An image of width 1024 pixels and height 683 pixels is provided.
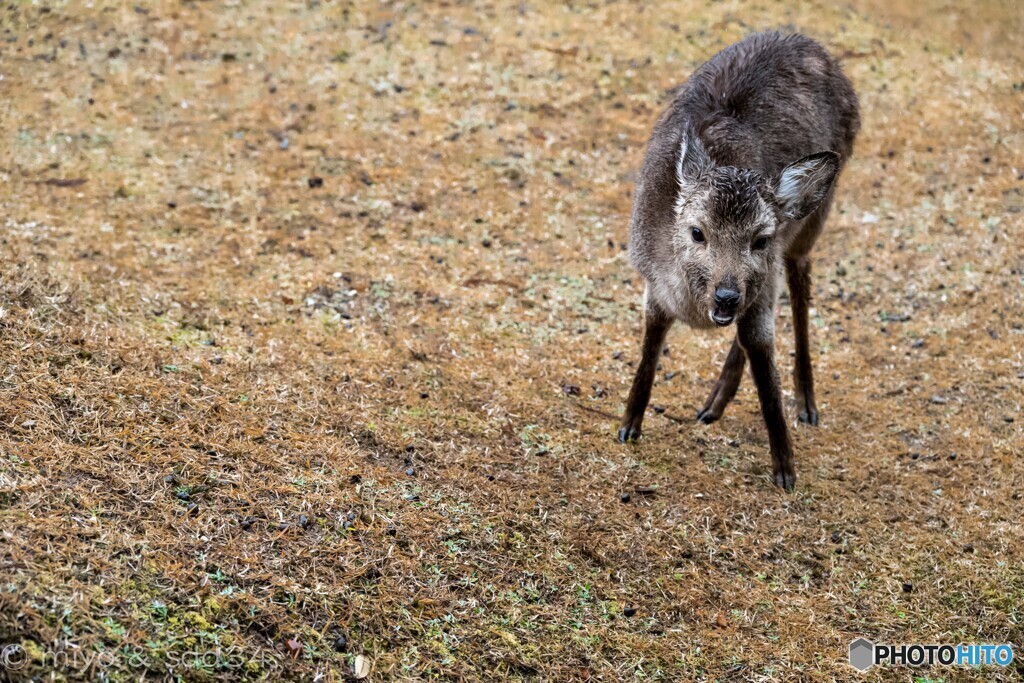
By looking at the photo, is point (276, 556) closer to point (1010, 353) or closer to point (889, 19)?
point (1010, 353)

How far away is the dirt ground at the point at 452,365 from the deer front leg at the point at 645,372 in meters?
0.16

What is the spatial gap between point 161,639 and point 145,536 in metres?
0.67

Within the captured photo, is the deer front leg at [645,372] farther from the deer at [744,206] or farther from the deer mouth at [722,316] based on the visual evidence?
the deer mouth at [722,316]

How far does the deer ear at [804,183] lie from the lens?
606 cm

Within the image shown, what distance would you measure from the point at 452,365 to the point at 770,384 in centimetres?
253

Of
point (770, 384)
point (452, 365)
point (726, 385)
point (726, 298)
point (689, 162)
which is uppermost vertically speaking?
point (689, 162)

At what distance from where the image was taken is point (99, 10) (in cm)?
1130

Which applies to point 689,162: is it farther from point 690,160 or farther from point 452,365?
point 452,365

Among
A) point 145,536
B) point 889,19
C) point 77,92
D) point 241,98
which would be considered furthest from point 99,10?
point 889,19

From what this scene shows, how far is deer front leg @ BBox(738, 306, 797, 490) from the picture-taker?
652 centimetres

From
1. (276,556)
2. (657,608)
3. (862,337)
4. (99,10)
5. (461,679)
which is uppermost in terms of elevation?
(99,10)

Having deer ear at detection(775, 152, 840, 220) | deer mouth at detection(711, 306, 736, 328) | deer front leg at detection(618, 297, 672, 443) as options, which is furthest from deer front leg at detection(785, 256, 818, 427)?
deer mouth at detection(711, 306, 736, 328)

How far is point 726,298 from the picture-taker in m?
5.80

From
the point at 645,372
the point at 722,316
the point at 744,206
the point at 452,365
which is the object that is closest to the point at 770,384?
the point at 645,372
